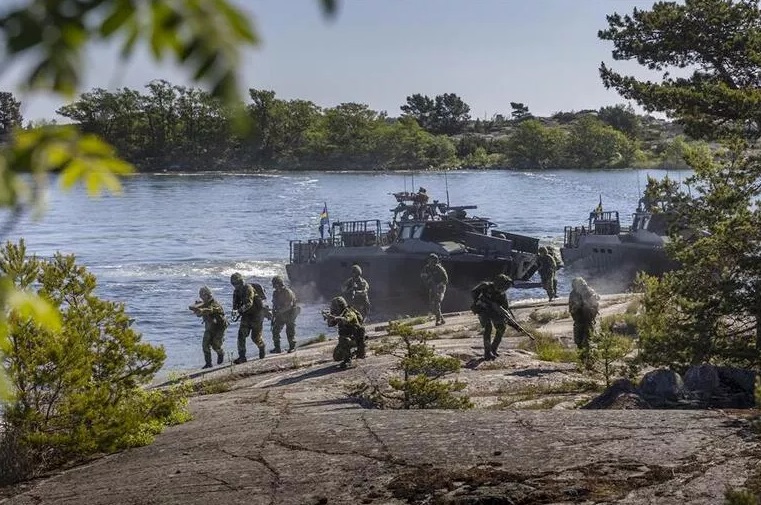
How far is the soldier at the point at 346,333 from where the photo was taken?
1452 centimetres

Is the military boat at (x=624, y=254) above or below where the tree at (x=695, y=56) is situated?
below

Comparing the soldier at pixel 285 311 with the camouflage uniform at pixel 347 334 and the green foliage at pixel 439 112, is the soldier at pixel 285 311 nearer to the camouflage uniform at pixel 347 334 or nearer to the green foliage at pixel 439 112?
the camouflage uniform at pixel 347 334

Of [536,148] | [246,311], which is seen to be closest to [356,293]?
[246,311]

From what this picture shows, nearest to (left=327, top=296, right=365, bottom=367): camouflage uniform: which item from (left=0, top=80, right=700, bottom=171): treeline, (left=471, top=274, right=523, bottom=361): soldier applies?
(left=471, top=274, right=523, bottom=361): soldier

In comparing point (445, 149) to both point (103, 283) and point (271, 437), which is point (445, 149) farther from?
point (271, 437)

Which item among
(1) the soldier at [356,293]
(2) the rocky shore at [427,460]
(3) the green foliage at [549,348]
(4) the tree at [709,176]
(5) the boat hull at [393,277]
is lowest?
(5) the boat hull at [393,277]

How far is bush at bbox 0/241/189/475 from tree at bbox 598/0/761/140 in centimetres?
762

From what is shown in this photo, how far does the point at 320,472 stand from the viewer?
24.1ft

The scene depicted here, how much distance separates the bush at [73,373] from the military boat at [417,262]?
21.9 metres

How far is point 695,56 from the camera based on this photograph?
46.0ft

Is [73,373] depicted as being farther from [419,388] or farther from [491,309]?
[491,309]

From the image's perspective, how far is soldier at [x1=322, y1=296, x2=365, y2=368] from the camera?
47.6 feet

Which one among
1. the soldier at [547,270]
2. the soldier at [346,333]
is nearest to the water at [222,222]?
the soldier at [346,333]

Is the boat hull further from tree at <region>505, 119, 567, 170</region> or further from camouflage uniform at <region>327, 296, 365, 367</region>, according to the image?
tree at <region>505, 119, 567, 170</region>
